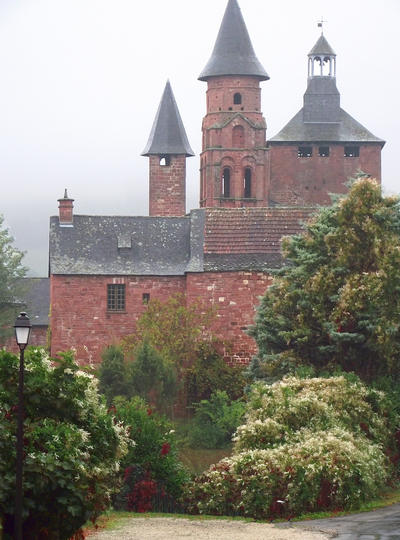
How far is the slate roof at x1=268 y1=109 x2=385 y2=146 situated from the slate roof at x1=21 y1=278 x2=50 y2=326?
731 inches

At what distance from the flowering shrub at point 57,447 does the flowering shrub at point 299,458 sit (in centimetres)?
488

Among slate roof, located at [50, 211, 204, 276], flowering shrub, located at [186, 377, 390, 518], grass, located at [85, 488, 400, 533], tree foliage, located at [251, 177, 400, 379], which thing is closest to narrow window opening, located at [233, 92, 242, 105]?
slate roof, located at [50, 211, 204, 276]

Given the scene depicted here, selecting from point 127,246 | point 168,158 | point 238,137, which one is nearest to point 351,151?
point 238,137

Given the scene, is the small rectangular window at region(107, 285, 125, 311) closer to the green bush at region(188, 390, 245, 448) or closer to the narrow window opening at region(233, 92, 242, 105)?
the green bush at region(188, 390, 245, 448)

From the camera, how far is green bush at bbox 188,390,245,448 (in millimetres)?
53562

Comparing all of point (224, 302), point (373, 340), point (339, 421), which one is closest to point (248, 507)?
point (339, 421)

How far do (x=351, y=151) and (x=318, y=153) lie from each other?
2.21 m

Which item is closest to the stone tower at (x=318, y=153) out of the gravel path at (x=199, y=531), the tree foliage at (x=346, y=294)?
the tree foliage at (x=346, y=294)

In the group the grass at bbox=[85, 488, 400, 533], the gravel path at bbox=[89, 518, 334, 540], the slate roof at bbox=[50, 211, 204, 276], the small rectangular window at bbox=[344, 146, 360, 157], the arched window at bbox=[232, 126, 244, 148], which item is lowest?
the gravel path at bbox=[89, 518, 334, 540]

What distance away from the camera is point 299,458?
31922 mm

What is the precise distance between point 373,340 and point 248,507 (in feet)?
36.6

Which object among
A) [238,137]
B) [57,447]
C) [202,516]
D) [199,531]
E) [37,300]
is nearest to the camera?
[57,447]

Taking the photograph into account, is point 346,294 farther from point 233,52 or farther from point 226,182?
point 226,182

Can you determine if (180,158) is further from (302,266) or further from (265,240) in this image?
(302,266)
